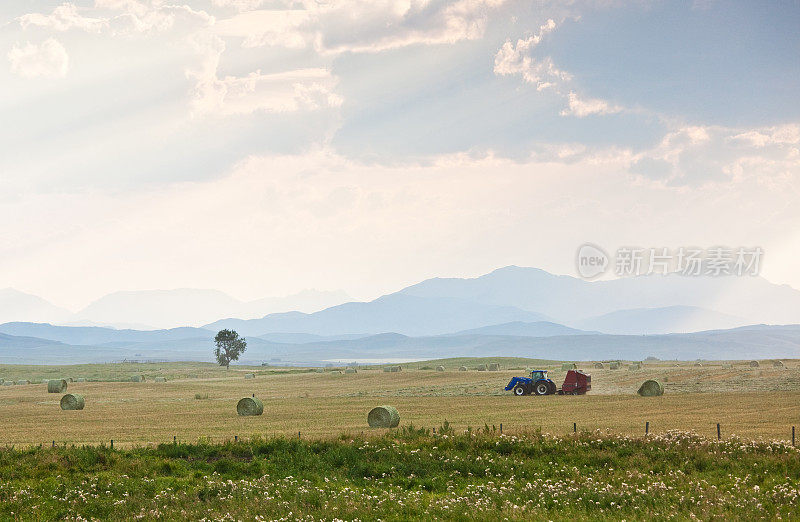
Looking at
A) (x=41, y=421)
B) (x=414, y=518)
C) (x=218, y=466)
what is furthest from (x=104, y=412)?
(x=414, y=518)

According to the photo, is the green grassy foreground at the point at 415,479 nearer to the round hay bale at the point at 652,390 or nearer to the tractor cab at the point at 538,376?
the round hay bale at the point at 652,390

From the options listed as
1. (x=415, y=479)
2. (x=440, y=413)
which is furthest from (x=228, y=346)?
(x=415, y=479)

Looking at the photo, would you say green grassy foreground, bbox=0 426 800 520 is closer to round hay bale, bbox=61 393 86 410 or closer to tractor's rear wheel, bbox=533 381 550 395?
tractor's rear wheel, bbox=533 381 550 395

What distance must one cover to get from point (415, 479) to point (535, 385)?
41.0 m

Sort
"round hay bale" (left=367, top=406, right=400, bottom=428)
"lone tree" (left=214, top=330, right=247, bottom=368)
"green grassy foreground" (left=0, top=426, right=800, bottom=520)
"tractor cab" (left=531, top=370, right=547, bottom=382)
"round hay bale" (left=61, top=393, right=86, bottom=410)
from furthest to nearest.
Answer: "lone tree" (left=214, top=330, right=247, bottom=368) → "tractor cab" (left=531, top=370, right=547, bottom=382) → "round hay bale" (left=61, top=393, right=86, bottom=410) → "round hay bale" (left=367, top=406, right=400, bottom=428) → "green grassy foreground" (left=0, top=426, right=800, bottom=520)

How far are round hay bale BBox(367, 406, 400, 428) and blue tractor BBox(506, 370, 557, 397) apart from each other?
23.5 meters

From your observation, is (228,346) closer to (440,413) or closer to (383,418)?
(440,413)

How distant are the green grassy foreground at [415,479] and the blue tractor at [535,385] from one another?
34112 mm

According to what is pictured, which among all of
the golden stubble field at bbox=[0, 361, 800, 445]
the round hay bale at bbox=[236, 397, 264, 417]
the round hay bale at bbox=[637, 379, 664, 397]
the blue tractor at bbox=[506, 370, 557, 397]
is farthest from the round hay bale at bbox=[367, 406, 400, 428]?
the round hay bale at bbox=[637, 379, 664, 397]

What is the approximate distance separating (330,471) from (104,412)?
37.9m

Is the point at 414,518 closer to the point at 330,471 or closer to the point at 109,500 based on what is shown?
the point at 330,471

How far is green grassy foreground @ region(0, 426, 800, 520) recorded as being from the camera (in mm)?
20797

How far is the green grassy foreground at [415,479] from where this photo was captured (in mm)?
20797

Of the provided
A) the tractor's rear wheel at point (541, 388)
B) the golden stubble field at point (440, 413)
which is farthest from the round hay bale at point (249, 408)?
the tractor's rear wheel at point (541, 388)
